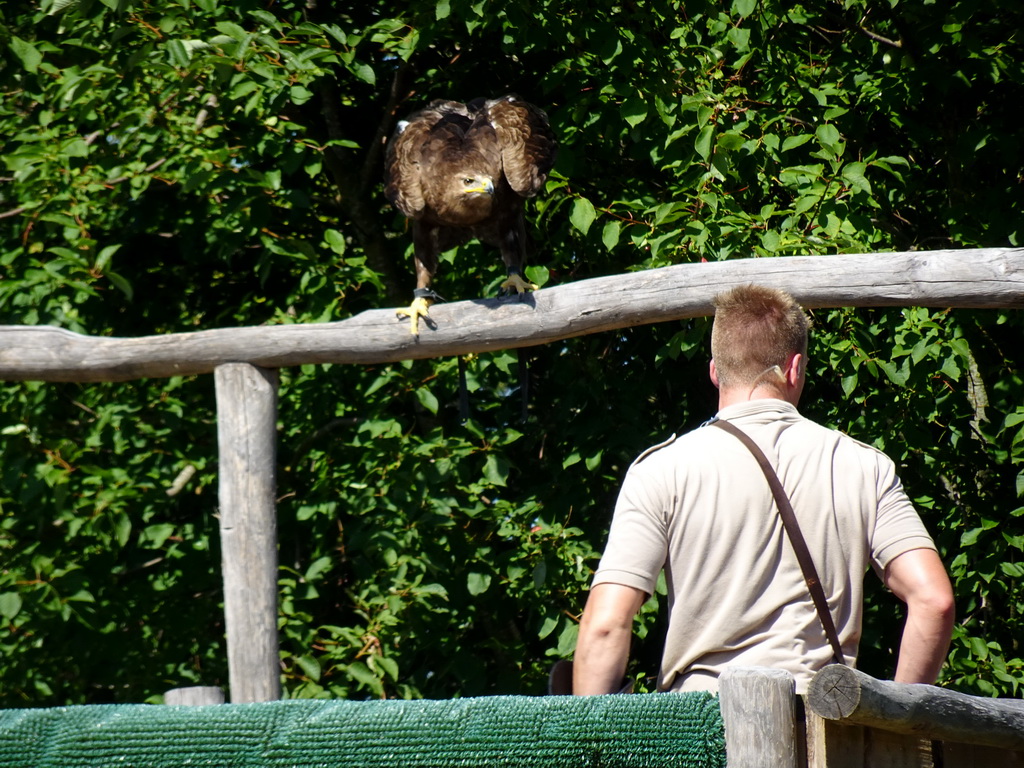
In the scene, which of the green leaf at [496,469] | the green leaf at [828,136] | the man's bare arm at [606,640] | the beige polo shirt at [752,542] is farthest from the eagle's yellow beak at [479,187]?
the man's bare arm at [606,640]

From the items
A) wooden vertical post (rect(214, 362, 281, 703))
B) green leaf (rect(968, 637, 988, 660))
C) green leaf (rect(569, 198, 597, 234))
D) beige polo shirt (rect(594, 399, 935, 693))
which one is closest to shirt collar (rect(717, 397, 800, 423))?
beige polo shirt (rect(594, 399, 935, 693))

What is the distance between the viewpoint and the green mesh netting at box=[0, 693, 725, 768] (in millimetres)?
1592

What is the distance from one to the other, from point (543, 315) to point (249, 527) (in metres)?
1.21

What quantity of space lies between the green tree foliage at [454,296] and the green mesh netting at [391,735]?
2.55m

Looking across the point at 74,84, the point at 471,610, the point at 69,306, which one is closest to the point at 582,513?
the point at 471,610

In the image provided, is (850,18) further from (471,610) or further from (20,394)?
(20,394)

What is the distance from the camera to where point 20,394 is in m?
5.05

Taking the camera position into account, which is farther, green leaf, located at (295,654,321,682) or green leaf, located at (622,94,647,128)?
green leaf, located at (295,654,321,682)

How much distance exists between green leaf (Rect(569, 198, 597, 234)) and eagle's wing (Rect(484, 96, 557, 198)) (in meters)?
0.17

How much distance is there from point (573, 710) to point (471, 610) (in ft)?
11.1

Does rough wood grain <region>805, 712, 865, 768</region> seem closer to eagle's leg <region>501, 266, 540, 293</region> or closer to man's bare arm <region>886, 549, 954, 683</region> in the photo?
man's bare arm <region>886, 549, 954, 683</region>

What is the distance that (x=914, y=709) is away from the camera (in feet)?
5.26

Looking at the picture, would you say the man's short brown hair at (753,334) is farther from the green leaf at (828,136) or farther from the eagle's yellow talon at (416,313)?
the green leaf at (828,136)

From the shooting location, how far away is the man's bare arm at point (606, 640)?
6.84 ft
